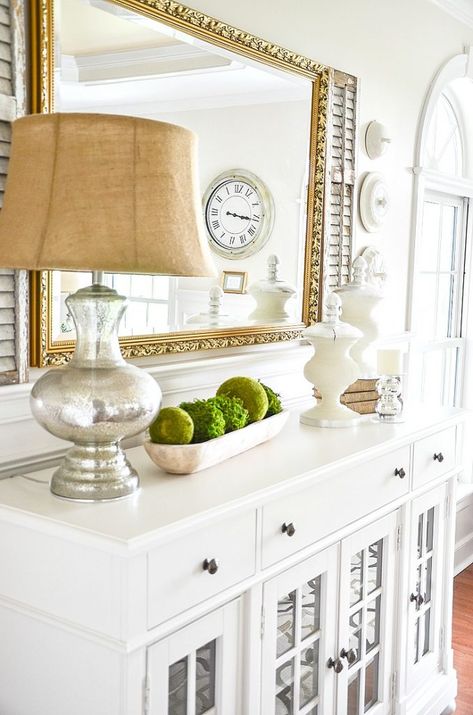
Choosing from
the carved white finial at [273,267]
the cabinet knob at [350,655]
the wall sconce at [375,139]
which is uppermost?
the wall sconce at [375,139]

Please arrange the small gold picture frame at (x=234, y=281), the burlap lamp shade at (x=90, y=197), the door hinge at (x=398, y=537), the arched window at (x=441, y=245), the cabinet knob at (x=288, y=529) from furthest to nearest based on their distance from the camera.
A: the arched window at (x=441, y=245)
the door hinge at (x=398, y=537)
the small gold picture frame at (x=234, y=281)
the cabinet knob at (x=288, y=529)
the burlap lamp shade at (x=90, y=197)

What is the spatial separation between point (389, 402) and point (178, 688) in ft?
3.76

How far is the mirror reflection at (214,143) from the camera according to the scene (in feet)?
6.02

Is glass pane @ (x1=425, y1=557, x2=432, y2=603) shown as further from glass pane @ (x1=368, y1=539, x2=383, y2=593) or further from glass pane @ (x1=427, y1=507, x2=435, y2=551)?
glass pane @ (x1=368, y1=539, x2=383, y2=593)

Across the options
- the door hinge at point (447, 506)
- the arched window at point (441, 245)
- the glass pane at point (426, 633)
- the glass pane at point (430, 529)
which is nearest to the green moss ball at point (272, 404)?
the glass pane at point (430, 529)

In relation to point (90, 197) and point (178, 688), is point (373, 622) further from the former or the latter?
point (90, 197)

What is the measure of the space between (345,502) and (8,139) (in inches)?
46.1

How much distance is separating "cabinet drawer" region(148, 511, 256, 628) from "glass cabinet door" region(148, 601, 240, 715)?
0.23ft

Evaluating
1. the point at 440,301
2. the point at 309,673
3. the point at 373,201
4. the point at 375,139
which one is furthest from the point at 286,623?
the point at 440,301

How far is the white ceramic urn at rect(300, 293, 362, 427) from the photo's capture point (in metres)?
2.36

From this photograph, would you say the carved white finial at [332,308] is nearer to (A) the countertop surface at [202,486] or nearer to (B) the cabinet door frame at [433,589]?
(A) the countertop surface at [202,486]

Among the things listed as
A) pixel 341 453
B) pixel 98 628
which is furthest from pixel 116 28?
pixel 98 628

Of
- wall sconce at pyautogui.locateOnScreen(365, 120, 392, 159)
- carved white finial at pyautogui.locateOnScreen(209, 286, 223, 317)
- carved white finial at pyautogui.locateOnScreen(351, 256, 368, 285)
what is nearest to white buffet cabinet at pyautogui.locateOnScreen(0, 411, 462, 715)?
carved white finial at pyautogui.locateOnScreen(209, 286, 223, 317)

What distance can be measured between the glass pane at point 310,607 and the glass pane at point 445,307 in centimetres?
232
